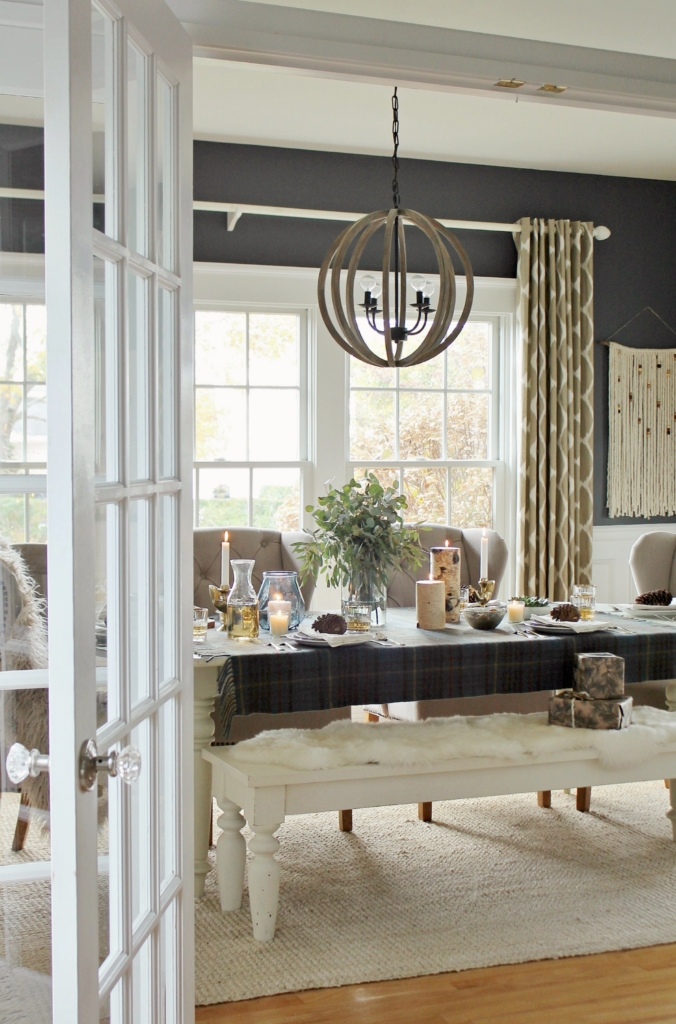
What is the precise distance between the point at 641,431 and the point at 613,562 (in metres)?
0.80

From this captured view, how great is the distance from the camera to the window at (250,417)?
5.11 metres

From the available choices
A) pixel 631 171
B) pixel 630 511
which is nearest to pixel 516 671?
pixel 630 511

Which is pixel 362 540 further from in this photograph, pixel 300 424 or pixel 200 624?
pixel 300 424

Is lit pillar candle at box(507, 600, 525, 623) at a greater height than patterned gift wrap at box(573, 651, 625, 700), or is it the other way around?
lit pillar candle at box(507, 600, 525, 623)

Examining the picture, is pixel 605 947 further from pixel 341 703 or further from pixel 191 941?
pixel 191 941

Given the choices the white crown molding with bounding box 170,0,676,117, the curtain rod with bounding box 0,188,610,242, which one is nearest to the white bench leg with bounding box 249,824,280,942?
the white crown molding with bounding box 170,0,676,117

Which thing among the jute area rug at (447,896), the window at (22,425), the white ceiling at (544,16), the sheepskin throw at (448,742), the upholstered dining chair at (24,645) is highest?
the white ceiling at (544,16)

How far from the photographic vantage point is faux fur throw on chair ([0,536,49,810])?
1.35 m

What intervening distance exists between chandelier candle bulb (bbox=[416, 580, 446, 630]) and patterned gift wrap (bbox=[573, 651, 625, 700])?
48 cm

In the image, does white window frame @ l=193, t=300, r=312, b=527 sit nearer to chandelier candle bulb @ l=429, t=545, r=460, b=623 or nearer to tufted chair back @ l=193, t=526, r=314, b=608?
tufted chair back @ l=193, t=526, r=314, b=608

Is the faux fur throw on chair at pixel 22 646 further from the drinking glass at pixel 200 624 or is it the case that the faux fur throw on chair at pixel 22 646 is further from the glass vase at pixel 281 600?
the glass vase at pixel 281 600

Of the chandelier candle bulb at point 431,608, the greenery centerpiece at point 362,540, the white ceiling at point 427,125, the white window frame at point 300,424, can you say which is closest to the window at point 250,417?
the white window frame at point 300,424

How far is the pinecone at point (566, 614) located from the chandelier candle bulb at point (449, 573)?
33cm

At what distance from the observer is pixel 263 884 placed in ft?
8.13
